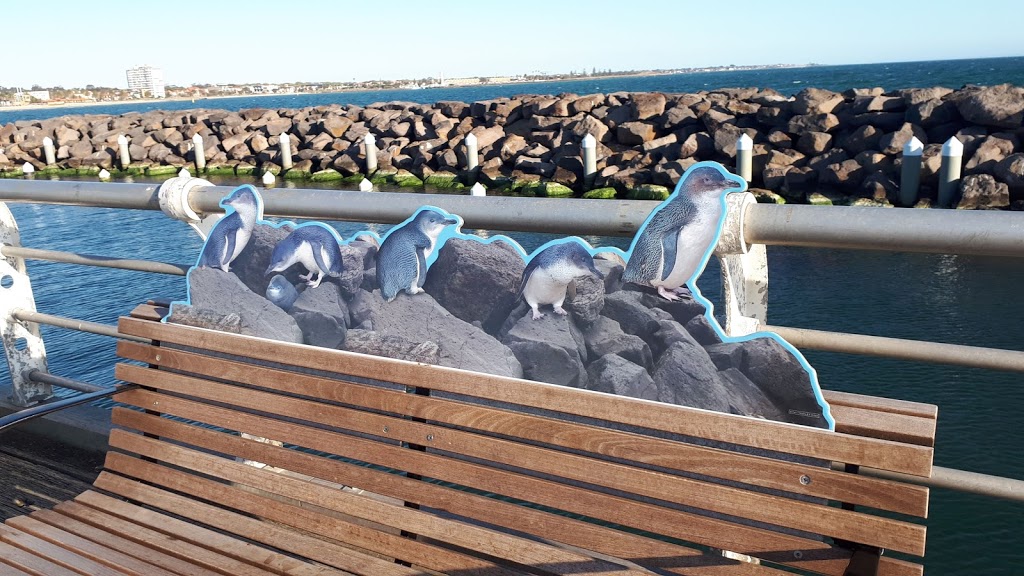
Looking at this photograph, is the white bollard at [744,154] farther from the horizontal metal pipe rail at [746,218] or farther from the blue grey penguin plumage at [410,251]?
the blue grey penguin plumage at [410,251]

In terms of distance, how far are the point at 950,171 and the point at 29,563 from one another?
10.2 m

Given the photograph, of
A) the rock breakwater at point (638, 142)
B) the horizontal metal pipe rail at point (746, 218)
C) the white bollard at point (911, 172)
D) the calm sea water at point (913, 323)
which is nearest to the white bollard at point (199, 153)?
the rock breakwater at point (638, 142)

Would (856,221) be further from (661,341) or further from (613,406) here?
(613,406)

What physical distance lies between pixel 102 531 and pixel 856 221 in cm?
189

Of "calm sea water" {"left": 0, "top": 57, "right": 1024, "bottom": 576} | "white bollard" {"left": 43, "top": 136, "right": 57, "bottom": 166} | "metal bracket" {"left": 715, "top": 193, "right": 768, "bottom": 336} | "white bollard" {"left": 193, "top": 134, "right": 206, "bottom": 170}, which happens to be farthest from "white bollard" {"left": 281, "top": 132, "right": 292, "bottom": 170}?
"metal bracket" {"left": 715, "top": 193, "right": 768, "bottom": 336}

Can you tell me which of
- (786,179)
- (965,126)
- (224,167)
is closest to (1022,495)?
(786,179)

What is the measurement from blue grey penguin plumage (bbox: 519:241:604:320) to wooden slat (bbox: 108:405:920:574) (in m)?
0.37

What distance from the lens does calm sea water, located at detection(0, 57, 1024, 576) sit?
10.6ft

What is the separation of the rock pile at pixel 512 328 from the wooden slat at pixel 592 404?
55 mm

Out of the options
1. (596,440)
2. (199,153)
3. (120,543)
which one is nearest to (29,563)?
→ (120,543)

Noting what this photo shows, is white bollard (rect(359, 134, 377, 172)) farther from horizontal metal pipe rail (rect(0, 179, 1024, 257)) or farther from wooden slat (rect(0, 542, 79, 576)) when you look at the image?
wooden slat (rect(0, 542, 79, 576))

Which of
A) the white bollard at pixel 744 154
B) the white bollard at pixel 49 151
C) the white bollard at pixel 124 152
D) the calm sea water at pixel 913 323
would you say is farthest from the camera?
the white bollard at pixel 49 151

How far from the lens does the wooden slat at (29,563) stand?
73.8 inches

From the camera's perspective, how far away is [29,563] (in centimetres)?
191
